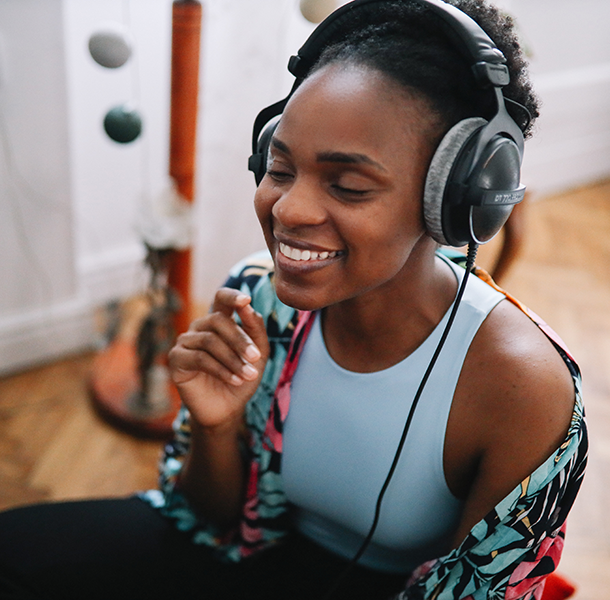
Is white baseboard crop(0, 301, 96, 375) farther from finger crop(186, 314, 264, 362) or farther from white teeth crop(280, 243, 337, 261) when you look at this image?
white teeth crop(280, 243, 337, 261)

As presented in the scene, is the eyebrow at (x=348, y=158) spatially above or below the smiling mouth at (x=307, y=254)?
above

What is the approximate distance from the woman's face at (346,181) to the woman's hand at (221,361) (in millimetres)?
162

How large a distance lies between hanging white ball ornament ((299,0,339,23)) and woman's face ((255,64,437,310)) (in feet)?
2.17

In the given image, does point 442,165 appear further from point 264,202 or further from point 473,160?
point 264,202

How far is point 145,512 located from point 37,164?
1.16m

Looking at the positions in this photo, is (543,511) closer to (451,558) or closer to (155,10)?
(451,558)

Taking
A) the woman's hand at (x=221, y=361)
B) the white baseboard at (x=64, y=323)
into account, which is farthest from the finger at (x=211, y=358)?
the white baseboard at (x=64, y=323)

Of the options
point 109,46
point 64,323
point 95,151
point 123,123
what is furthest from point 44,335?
point 109,46

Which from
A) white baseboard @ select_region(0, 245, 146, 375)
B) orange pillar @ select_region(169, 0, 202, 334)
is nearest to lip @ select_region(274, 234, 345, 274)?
orange pillar @ select_region(169, 0, 202, 334)

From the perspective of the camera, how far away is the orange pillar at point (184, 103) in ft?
5.22

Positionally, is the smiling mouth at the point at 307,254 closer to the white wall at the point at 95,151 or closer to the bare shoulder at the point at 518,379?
the bare shoulder at the point at 518,379

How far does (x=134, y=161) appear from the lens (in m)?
2.34

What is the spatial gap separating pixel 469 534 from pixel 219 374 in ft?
1.18

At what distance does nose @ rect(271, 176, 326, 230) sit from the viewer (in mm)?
727
